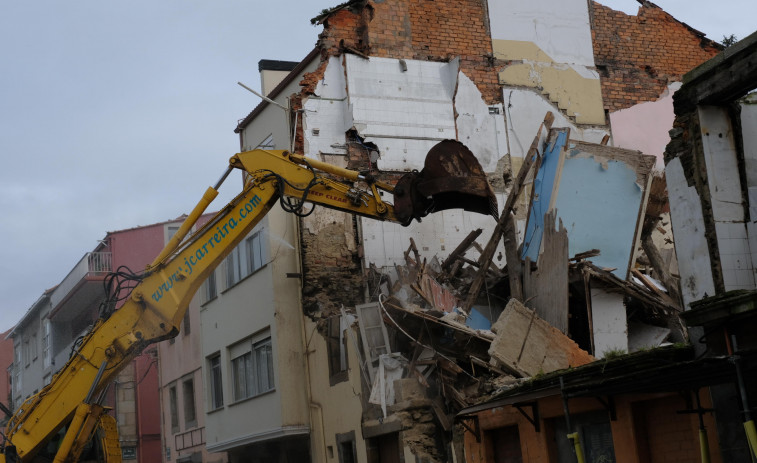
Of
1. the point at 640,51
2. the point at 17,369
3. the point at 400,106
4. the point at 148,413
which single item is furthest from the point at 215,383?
the point at 17,369

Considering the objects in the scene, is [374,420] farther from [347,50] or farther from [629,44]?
[629,44]

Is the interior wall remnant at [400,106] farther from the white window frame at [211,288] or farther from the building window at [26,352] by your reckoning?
the building window at [26,352]

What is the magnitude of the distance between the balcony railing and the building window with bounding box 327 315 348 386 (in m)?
18.4

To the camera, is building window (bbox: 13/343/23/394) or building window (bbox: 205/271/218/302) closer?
building window (bbox: 205/271/218/302)

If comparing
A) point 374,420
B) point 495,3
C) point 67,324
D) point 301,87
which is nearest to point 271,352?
point 374,420

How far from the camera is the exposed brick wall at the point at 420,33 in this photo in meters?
21.3

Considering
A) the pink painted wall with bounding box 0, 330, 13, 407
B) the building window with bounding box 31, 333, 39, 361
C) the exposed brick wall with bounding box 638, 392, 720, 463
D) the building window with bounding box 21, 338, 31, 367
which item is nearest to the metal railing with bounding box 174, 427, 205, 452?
the building window with bounding box 31, 333, 39, 361

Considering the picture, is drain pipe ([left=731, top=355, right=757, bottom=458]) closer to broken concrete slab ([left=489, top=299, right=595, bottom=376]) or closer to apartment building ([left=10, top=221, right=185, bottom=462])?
broken concrete slab ([left=489, top=299, right=595, bottom=376])

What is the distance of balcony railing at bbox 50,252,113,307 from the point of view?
3431 centimetres

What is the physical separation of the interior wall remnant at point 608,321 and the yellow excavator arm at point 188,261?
2.78 metres

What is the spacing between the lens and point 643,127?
75.9ft

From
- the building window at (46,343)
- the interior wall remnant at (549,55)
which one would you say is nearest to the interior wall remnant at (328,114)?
the interior wall remnant at (549,55)

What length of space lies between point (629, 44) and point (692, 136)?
47.9 ft

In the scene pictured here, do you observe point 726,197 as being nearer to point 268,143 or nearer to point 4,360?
point 268,143
